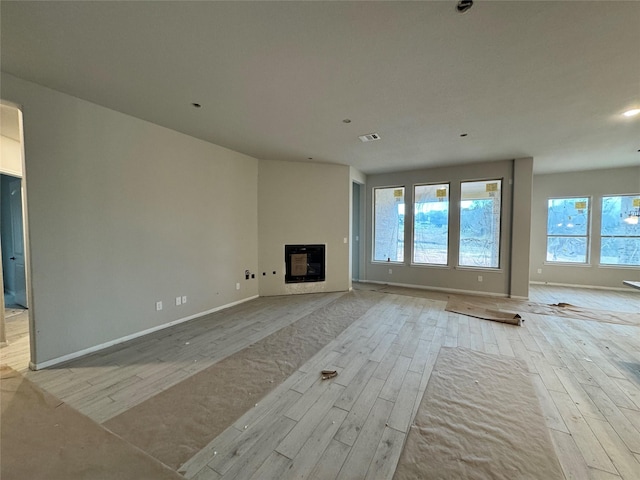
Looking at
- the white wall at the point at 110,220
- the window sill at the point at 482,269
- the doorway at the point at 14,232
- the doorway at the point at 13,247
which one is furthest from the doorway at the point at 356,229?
the doorway at the point at 14,232

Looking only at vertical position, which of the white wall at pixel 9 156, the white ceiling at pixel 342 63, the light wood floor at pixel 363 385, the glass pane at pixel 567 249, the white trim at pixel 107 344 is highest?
the white ceiling at pixel 342 63

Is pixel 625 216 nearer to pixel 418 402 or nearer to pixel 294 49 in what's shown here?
pixel 418 402

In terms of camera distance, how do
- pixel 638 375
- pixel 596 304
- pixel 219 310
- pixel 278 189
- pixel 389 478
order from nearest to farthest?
pixel 389 478
pixel 638 375
pixel 219 310
pixel 596 304
pixel 278 189

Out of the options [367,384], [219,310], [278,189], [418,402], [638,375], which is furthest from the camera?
[278,189]

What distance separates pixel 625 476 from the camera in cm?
148

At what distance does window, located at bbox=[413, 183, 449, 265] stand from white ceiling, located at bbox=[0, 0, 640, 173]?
237cm

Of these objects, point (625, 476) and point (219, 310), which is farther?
point (219, 310)

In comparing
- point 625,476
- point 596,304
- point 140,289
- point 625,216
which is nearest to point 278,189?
point 140,289

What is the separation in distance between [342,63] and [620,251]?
8060 mm

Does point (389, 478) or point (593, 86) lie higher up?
point (593, 86)

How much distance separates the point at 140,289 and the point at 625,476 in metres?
4.56

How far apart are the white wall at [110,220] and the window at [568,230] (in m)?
8.00

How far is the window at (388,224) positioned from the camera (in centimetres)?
656

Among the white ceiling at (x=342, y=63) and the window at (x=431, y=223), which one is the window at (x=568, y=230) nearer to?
the window at (x=431, y=223)
